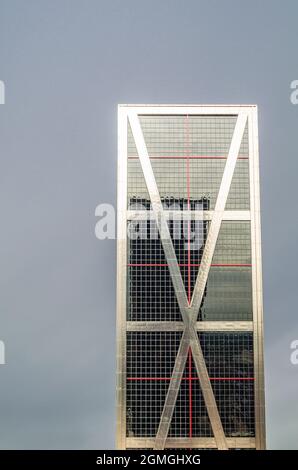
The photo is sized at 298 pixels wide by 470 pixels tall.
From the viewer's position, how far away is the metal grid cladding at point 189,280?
10181 centimetres

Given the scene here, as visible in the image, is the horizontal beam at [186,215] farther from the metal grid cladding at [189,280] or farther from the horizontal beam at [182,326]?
the horizontal beam at [182,326]

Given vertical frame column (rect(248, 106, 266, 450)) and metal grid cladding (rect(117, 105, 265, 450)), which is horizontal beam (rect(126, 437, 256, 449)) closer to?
metal grid cladding (rect(117, 105, 265, 450))

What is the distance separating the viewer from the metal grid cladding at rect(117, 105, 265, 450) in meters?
102

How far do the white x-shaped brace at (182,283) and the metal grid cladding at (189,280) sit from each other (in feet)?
0.42

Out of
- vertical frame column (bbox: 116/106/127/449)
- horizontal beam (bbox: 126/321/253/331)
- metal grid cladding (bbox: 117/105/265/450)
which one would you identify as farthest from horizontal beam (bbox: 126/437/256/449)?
horizontal beam (bbox: 126/321/253/331)

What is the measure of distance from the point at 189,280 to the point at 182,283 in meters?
1.04

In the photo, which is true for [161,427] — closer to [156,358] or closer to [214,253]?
[156,358]

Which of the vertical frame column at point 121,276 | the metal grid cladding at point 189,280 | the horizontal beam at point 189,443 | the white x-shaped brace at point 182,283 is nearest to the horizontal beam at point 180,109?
the metal grid cladding at point 189,280

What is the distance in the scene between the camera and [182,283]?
10412 centimetres

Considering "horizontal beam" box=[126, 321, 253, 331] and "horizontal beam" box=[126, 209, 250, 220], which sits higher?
"horizontal beam" box=[126, 209, 250, 220]

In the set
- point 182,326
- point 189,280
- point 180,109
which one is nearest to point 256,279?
point 189,280

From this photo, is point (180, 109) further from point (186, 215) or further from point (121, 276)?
point (121, 276)

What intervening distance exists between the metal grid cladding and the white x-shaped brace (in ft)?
0.42
